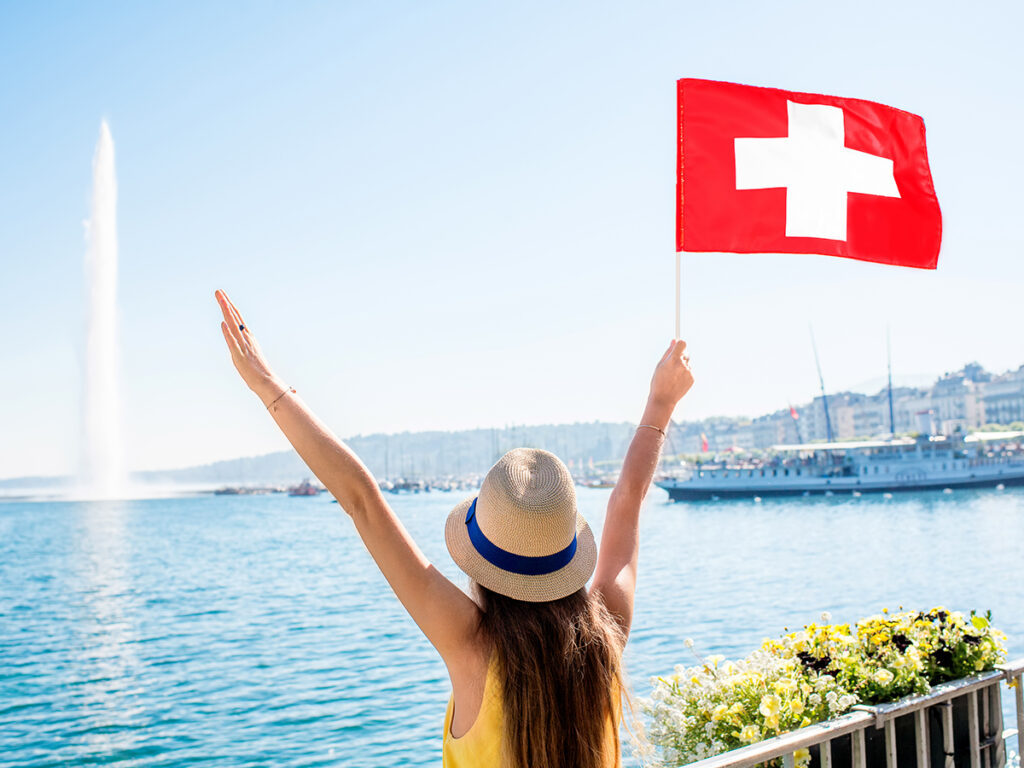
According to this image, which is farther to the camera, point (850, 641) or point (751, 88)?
point (751, 88)

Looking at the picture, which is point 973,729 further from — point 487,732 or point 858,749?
point 487,732

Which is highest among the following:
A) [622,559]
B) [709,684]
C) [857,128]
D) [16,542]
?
[857,128]

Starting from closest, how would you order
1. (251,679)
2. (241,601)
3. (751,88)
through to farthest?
1. (751,88)
2. (251,679)
3. (241,601)

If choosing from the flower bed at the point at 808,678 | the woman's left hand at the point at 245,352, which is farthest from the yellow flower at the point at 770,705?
the woman's left hand at the point at 245,352

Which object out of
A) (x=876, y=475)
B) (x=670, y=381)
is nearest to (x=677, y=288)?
(x=670, y=381)

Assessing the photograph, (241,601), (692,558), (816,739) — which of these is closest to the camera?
(816,739)

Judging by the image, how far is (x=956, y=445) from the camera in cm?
7731

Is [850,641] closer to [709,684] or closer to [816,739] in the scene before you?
[709,684]

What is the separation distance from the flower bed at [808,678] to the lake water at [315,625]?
56cm

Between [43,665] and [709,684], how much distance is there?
20476mm

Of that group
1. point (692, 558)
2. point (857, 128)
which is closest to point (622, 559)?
point (857, 128)

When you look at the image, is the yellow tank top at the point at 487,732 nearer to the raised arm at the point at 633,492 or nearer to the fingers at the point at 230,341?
the raised arm at the point at 633,492

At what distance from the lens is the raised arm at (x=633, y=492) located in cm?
194

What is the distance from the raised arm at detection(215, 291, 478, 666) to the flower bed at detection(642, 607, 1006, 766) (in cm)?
190
